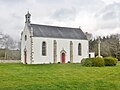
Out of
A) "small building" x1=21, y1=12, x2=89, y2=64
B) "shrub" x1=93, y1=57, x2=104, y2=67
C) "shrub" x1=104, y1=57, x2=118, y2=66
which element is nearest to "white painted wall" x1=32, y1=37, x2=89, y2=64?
"small building" x1=21, y1=12, x2=89, y2=64

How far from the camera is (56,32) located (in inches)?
1799

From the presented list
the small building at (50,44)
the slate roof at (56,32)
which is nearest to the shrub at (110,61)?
the small building at (50,44)

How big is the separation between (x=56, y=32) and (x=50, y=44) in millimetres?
3350

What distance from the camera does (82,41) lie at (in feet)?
159

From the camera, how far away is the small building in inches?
1646

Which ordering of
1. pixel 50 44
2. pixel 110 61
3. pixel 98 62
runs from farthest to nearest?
pixel 50 44, pixel 110 61, pixel 98 62

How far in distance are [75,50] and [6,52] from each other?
81.6ft

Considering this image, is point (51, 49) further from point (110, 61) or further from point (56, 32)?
point (110, 61)

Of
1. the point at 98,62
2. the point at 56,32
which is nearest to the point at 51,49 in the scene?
the point at 56,32

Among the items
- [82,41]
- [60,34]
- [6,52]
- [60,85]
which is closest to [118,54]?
[82,41]

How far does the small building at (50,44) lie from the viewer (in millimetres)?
41816

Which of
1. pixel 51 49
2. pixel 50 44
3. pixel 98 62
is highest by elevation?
pixel 50 44

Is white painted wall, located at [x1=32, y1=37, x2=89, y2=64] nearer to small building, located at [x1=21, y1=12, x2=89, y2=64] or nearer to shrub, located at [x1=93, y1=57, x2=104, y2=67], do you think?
small building, located at [x1=21, y1=12, x2=89, y2=64]

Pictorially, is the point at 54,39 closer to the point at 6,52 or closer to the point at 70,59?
the point at 70,59
